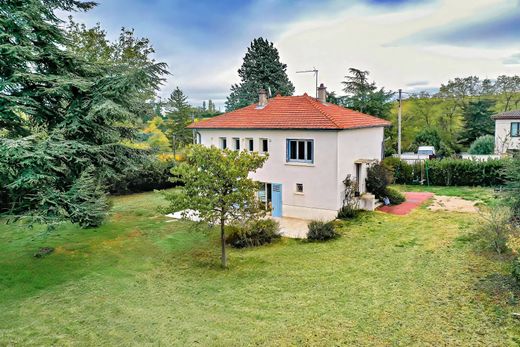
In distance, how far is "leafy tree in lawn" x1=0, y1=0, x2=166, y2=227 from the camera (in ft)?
38.4

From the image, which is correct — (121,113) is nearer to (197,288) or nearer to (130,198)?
(197,288)

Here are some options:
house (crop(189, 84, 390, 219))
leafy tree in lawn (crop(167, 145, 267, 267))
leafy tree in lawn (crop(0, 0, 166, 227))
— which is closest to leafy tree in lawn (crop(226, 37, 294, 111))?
house (crop(189, 84, 390, 219))


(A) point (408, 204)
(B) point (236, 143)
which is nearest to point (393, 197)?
(A) point (408, 204)

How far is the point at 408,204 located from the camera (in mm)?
23922

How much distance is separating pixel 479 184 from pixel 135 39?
115ft

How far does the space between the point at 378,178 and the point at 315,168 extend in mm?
5051

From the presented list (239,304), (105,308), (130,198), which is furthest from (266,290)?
(130,198)

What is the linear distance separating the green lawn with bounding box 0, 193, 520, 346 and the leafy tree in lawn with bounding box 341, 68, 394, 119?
3072 cm

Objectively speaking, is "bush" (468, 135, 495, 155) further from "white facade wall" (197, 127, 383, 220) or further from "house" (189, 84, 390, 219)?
"white facade wall" (197, 127, 383, 220)

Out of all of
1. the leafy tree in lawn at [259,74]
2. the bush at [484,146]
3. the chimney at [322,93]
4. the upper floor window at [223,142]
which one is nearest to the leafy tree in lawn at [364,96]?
the leafy tree in lawn at [259,74]

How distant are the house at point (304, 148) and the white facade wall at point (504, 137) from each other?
24.9m

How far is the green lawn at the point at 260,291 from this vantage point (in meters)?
Result: 9.22

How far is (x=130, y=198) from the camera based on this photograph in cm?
3011

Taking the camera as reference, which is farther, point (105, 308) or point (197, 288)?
point (197, 288)
